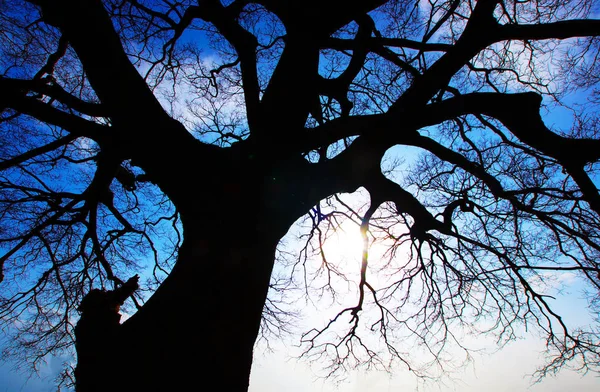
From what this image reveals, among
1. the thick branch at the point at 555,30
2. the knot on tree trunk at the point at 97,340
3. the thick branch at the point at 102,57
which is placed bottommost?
the knot on tree trunk at the point at 97,340

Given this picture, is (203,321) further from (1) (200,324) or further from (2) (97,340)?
(2) (97,340)

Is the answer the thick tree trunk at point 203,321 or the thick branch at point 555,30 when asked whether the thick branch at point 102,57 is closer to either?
the thick tree trunk at point 203,321

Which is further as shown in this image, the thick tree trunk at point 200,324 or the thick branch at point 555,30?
the thick branch at point 555,30

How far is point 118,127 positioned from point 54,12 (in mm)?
963

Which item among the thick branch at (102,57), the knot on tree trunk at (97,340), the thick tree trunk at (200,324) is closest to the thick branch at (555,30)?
the thick tree trunk at (200,324)

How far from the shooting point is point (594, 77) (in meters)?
3.62

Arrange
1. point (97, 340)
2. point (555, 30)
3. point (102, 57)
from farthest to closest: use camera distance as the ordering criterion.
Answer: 1. point (555, 30)
2. point (102, 57)
3. point (97, 340)

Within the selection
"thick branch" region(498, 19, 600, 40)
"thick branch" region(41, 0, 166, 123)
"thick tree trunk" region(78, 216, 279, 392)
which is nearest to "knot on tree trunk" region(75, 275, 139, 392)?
"thick tree trunk" region(78, 216, 279, 392)

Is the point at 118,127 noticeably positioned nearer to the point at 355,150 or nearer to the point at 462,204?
the point at 355,150

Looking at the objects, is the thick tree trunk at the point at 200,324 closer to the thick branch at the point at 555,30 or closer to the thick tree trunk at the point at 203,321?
the thick tree trunk at the point at 203,321

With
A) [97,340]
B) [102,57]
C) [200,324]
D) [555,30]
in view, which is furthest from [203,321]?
[555,30]

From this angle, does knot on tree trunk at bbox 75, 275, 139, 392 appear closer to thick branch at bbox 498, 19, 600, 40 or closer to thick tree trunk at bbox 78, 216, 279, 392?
thick tree trunk at bbox 78, 216, 279, 392

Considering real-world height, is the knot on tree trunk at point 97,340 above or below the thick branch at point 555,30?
below

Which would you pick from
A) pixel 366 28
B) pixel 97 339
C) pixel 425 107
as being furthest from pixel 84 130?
pixel 366 28
